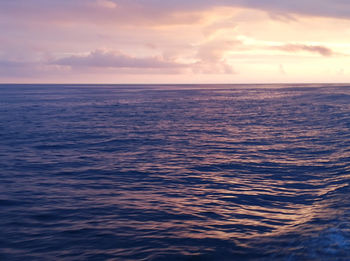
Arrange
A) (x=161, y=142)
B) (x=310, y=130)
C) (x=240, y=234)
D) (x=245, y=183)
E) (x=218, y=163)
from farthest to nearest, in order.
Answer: (x=310, y=130), (x=161, y=142), (x=218, y=163), (x=245, y=183), (x=240, y=234)

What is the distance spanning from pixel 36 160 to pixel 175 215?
16.1m

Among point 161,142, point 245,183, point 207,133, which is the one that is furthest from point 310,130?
point 245,183

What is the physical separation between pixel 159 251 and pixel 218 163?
1415 cm

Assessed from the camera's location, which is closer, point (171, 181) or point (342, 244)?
point (342, 244)

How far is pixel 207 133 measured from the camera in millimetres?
41438

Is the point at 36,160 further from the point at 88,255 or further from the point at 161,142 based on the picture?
the point at 88,255

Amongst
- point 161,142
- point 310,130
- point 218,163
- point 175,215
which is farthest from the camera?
point 310,130

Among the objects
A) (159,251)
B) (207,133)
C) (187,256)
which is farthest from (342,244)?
(207,133)

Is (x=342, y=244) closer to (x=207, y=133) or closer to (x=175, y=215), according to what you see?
(x=175, y=215)

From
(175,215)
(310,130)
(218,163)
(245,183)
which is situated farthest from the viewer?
(310,130)

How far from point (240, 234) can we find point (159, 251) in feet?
11.2

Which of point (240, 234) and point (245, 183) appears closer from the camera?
point (240, 234)

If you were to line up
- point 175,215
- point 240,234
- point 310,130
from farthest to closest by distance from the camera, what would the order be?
point 310,130 < point 175,215 < point 240,234

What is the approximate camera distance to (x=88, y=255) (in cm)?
1171
